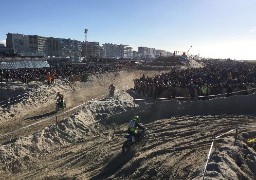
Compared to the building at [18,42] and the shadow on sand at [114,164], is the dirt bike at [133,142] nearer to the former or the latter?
the shadow on sand at [114,164]

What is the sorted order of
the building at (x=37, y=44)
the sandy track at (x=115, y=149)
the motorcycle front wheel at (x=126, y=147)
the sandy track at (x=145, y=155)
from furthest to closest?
the building at (x=37, y=44)
the motorcycle front wheel at (x=126, y=147)
the sandy track at (x=115, y=149)
the sandy track at (x=145, y=155)

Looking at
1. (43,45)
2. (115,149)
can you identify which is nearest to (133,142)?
(115,149)

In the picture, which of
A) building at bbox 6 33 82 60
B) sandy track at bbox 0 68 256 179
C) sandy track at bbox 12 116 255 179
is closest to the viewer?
sandy track at bbox 12 116 255 179

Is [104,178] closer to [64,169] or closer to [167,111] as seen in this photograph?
[64,169]

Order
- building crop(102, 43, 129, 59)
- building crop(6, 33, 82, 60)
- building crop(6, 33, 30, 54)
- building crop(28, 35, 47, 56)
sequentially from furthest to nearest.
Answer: building crop(102, 43, 129, 59) → building crop(28, 35, 47, 56) → building crop(6, 33, 82, 60) → building crop(6, 33, 30, 54)

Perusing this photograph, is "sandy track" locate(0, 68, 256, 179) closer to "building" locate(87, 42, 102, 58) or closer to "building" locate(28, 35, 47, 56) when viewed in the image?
"building" locate(28, 35, 47, 56)

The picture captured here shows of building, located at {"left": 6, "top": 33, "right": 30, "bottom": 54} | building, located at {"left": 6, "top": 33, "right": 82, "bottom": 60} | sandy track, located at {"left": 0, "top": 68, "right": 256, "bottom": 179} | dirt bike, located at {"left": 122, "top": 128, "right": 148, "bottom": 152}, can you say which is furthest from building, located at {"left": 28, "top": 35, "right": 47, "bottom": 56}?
dirt bike, located at {"left": 122, "top": 128, "right": 148, "bottom": 152}

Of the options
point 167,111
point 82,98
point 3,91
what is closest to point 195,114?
point 167,111

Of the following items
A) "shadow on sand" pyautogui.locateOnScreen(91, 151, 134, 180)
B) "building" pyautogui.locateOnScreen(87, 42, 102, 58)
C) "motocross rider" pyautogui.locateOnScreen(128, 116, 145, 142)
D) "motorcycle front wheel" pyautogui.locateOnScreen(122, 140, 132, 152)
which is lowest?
"shadow on sand" pyautogui.locateOnScreen(91, 151, 134, 180)

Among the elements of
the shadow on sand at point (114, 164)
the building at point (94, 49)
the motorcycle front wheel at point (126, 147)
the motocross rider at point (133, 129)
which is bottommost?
the shadow on sand at point (114, 164)

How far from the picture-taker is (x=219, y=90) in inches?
1027

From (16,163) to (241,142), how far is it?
9606 mm

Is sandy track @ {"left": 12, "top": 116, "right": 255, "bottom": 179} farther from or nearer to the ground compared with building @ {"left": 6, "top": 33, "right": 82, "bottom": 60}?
nearer to the ground

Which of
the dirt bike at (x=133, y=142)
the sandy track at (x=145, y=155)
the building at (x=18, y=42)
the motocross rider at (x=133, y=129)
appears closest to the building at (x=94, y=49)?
the building at (x=18, y=42)
